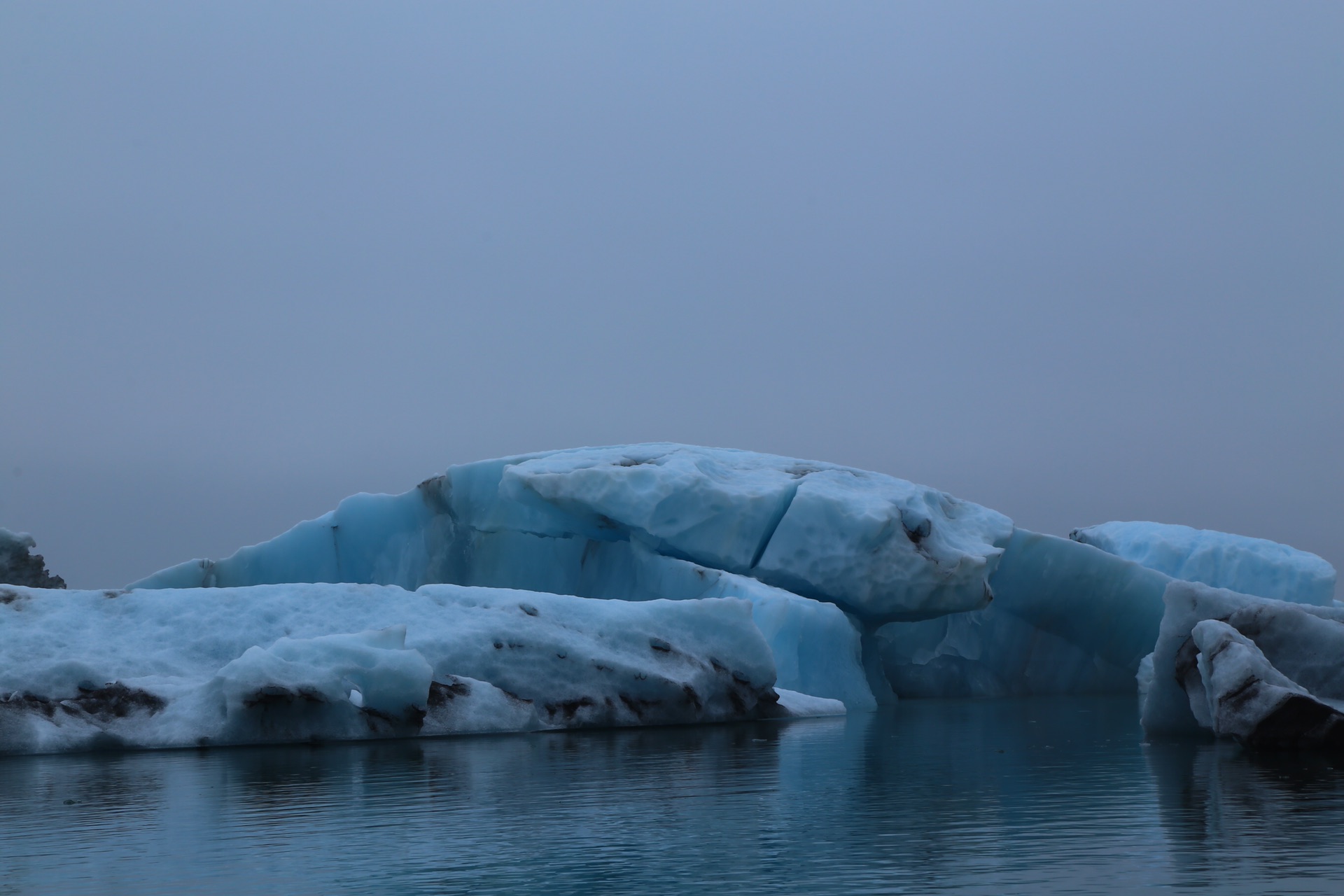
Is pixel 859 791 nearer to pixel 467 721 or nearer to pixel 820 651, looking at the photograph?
pixel 467 721

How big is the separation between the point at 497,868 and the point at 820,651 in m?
11.2

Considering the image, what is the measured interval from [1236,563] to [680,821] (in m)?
18.5

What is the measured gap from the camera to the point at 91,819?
580 cm

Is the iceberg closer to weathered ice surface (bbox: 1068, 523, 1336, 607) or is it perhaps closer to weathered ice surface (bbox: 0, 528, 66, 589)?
weathered ice surface (bbox: 0, 528, 66, 589)

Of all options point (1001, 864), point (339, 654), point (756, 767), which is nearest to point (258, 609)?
point (339, 654)

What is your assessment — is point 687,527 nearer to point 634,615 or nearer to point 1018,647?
point 634,615

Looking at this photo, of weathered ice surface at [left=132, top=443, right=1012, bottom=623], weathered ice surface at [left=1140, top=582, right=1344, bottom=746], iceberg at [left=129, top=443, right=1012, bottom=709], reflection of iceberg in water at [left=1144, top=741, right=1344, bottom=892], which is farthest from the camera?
weathered ice surface at [left=132, top=443, right=1012, bottom=623]

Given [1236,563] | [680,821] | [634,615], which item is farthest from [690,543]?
[680,821]

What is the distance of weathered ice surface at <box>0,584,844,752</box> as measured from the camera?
9688 millimetres

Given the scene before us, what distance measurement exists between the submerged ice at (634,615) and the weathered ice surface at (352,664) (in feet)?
0.07

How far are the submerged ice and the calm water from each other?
28.1 inches

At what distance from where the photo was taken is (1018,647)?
19.3m

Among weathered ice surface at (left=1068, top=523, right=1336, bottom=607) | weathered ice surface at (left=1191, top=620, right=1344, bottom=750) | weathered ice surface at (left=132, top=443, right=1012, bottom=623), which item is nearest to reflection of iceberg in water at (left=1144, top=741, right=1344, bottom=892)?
weathered ice surface at (left=1191, top=620, right=1344, bottom=750)

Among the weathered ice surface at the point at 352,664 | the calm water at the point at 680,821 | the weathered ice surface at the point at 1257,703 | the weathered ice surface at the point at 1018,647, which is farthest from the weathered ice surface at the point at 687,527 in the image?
the weathered ice surface at the point at 1257,703
